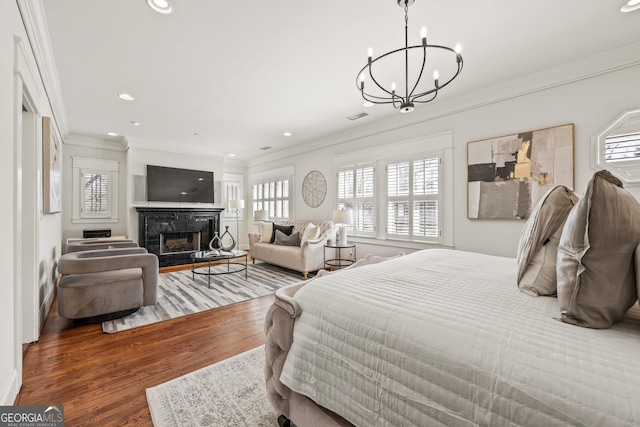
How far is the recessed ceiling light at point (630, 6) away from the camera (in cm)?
197

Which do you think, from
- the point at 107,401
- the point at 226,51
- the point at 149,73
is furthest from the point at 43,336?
the point at 226,51

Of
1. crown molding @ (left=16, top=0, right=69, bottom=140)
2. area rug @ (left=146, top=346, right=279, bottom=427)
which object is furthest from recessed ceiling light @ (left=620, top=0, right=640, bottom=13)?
crown molding @ (left=16, top=0, right=69, bottom=140)

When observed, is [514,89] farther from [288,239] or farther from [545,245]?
[288,239]

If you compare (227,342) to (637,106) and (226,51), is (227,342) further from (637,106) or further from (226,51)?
(637,106)

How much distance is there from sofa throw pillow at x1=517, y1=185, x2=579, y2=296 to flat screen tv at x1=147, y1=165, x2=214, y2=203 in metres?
6.50

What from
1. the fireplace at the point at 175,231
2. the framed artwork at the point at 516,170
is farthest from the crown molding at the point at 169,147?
the framed artwork at the point at 516,170

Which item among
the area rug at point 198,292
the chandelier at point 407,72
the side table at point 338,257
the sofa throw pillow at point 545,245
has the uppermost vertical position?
the chandelier at point 407,72

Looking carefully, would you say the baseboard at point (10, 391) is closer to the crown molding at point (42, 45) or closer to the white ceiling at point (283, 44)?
the crown molding at point (42, 45)

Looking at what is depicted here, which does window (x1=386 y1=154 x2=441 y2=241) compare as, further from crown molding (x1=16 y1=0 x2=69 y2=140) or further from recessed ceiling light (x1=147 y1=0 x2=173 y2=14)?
crown molding (x1=16 y1=0 x2=69 y2=140)

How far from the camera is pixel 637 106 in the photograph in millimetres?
2465

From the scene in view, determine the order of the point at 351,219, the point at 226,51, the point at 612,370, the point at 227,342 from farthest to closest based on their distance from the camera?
the point at 351,219 → the point at 226,51 → the point at 227,342 → the point at 612,370

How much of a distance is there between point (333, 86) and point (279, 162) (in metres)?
3.70

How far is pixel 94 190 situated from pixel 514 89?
7.61 meters

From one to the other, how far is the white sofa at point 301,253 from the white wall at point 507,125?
28.1 inches
